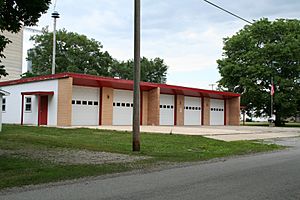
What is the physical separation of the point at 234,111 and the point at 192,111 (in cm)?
825

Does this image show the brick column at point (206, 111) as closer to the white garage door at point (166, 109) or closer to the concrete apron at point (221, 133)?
the white garage door at point (166, 109)

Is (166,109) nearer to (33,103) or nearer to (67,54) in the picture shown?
(33,103)

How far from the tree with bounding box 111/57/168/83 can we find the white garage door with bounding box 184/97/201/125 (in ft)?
119

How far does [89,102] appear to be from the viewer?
117ft

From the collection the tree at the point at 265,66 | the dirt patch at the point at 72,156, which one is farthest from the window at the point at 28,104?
the tree at the point at 265,66

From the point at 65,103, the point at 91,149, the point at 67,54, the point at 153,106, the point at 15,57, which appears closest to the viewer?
the point at 91,149

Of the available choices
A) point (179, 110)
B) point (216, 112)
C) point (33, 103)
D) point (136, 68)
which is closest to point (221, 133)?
point (136, 68)

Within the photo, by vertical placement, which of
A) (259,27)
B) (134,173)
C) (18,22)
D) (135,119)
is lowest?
(134,173)

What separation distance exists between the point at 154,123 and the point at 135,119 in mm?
25160

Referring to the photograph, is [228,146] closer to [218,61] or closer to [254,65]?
[254,65]

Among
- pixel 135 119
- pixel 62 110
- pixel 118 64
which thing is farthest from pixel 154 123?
pixel 118 64

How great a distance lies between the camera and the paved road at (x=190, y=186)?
294 inches

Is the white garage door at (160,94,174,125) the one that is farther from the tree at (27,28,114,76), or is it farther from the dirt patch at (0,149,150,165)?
the dirt patch at (0,149,150,165)

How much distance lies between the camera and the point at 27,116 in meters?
34.5
